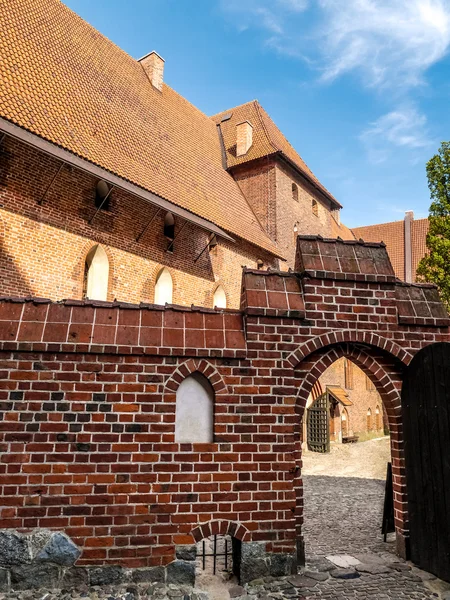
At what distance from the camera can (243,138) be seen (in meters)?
19.2

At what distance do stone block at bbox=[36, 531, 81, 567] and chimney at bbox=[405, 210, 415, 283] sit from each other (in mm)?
24107

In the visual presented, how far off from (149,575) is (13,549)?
1038 mm

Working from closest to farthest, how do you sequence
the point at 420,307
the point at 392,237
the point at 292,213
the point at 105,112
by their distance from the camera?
the point at 420,307, the point at 105,112, the point at 292,213, the point at 392,237

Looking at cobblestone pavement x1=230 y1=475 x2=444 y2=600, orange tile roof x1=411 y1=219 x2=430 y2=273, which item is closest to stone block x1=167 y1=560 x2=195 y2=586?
cobblestone pavement x1=230 y1=475 x2=444 y2=600

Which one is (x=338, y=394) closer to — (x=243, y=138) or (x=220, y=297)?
(x=220, y=297)

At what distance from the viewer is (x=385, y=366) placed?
181 inches

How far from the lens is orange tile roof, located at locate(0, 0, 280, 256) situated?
10023 mm

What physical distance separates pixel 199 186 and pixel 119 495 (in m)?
12.0

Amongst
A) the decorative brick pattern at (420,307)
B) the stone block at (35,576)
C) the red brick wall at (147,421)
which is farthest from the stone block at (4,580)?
the decorative brick pattern at (420,307)

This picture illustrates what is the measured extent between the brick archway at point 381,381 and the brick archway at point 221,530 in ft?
2.15

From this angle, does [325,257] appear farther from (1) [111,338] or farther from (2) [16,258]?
(2) [16,258]

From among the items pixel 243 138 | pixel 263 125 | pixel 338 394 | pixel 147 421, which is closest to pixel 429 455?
pixel 147 421

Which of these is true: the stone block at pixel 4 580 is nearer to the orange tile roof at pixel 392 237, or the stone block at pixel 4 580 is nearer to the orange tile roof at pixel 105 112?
the orange tile roof at pixel 105 112

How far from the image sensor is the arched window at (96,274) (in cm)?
1048
